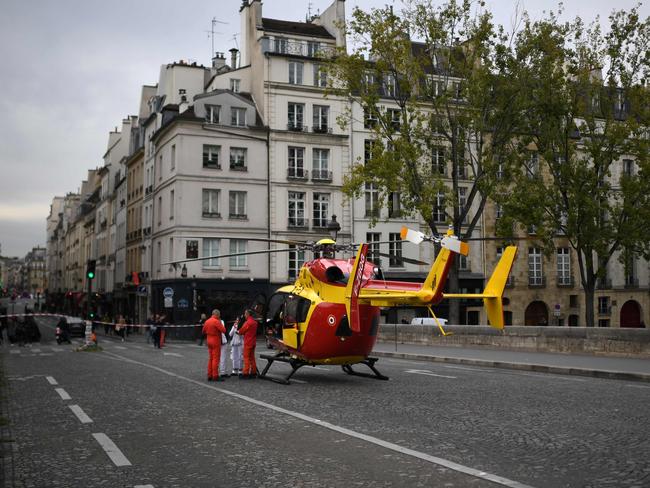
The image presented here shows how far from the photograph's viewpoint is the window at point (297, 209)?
4712cm

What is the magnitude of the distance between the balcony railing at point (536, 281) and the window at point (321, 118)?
17.0 m

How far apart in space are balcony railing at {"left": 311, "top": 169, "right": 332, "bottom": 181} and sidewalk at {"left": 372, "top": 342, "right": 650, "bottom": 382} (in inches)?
783

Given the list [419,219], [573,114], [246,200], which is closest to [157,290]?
[246,200]

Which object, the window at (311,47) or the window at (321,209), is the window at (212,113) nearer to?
the window at (311,47)

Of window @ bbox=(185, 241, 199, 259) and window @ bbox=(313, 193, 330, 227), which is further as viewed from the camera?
window @ bbox=(313, 193, 330, 227)

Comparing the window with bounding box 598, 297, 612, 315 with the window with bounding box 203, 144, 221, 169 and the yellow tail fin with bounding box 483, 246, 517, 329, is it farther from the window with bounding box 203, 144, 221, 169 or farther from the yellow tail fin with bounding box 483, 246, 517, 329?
the yellow tail fin with bounding box 483, 246, 517, 329

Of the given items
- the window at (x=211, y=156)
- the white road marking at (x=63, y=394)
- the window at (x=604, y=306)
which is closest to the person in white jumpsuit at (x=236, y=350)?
the white road marking at (x=63, y=394)

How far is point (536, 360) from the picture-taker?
2138cm

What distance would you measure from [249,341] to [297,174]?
103ft

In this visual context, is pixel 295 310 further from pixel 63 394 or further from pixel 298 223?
pixel 298 223

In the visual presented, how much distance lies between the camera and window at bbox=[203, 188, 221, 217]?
151 feet

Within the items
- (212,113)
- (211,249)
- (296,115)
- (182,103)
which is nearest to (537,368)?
(211,249)

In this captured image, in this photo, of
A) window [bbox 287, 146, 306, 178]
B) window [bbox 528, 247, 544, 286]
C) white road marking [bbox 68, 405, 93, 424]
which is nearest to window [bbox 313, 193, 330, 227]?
window [bbox 287, 146, 306, 178]

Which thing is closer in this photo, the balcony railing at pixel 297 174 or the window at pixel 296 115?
the balcony railing at pixel 297 174
